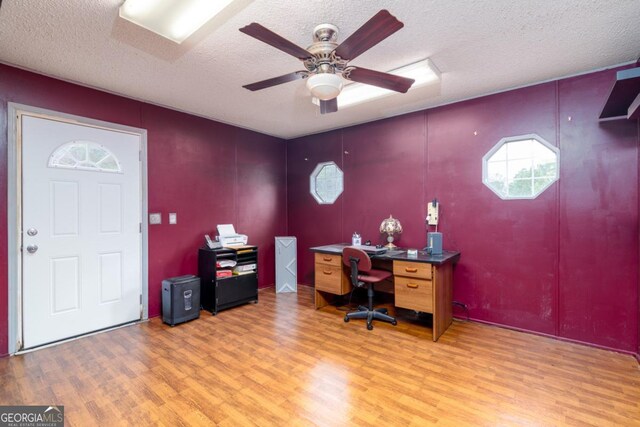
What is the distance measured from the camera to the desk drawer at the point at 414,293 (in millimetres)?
2864

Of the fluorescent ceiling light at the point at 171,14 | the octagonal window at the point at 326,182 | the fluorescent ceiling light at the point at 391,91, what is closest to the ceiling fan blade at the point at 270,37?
the fluorescent ceiling light at the point at 171,14

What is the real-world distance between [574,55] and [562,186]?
1.13 meters

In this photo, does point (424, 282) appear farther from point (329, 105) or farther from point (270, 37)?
point (270, 37)

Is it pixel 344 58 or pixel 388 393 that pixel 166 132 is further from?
pixel 388 393

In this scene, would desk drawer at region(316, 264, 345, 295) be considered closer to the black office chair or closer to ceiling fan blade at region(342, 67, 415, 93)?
the black office chair

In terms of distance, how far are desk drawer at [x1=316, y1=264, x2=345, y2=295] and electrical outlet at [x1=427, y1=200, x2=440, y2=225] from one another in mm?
1218

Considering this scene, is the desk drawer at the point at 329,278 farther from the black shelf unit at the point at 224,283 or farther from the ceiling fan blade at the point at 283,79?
the ceiling fan blade at the point at 283,79

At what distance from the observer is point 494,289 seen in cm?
317

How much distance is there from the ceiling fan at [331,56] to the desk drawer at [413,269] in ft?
5.36

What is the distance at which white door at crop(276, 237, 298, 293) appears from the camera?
4598 mm

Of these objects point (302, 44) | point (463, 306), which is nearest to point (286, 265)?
point (463, 306)

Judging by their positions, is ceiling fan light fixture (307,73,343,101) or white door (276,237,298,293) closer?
ceiling fan light fixture (307,73,343,101)

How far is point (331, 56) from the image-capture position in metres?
1.95

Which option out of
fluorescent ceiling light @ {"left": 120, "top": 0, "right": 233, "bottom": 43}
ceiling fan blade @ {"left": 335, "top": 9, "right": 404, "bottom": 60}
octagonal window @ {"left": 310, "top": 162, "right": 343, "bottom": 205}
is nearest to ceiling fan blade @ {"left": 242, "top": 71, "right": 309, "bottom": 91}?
ceiling fan blade @ {"left": 335, "top": 9, "right": 404, "bottom": 60}
